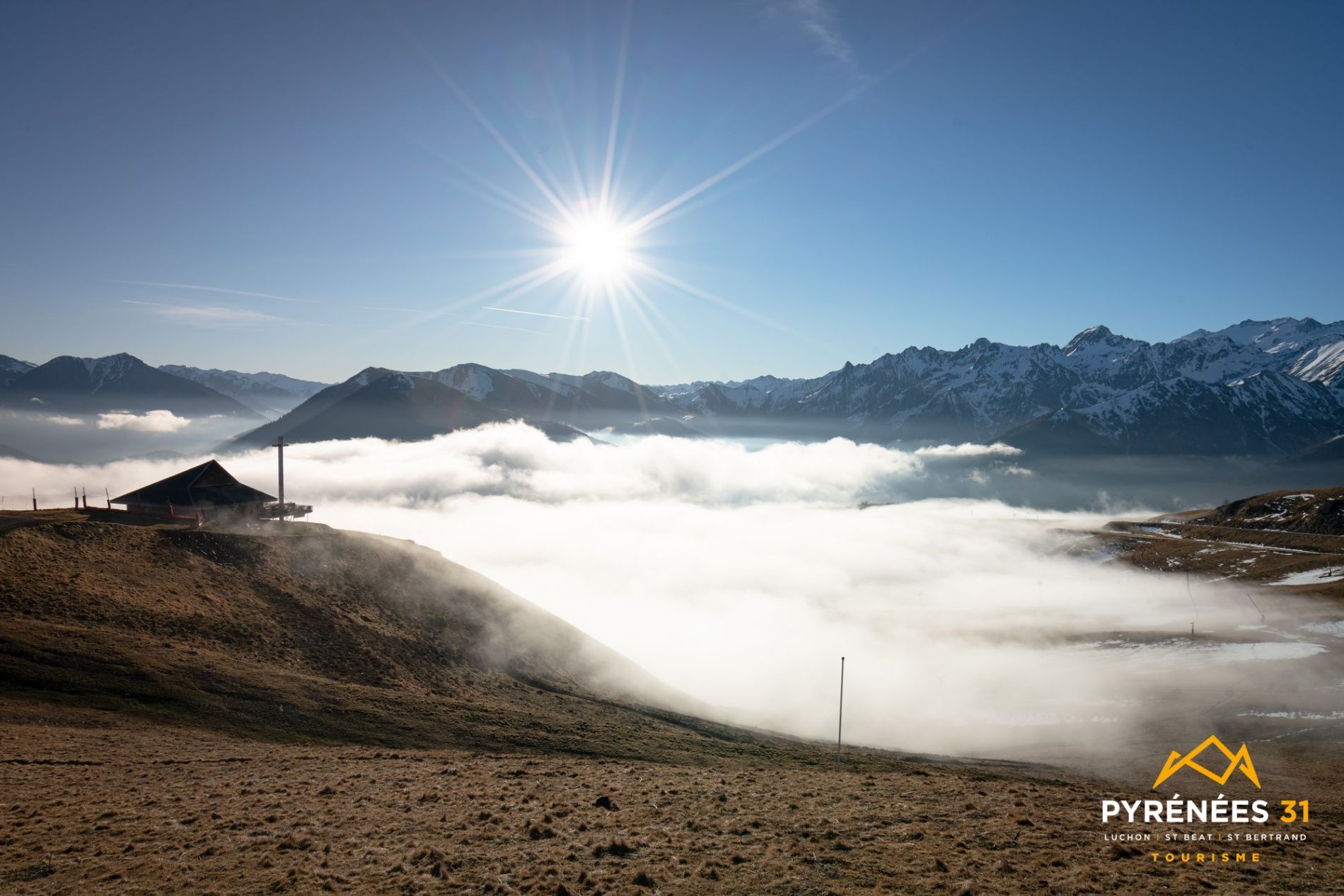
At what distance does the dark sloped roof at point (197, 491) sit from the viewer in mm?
60531

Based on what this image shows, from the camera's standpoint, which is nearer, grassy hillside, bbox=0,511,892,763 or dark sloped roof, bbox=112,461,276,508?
grassy hillside, bbox=0,511,892,763

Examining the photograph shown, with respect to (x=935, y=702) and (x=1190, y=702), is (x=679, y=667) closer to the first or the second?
(x=935, y=702)

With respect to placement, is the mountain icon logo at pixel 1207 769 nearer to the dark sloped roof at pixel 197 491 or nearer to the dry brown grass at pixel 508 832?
the dry brown grass at pixel 508 832

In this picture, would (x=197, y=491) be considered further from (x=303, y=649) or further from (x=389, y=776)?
(x=389, y=776)

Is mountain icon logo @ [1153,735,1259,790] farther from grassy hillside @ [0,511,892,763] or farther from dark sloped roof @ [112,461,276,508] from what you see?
dark sloped roof @ [112,461,276,508]

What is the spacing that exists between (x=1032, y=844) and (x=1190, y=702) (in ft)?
277

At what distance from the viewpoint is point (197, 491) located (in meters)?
62.2

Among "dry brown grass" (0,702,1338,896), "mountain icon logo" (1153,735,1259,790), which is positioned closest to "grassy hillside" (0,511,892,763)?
"dry brown grass" (0,702,1338,896)

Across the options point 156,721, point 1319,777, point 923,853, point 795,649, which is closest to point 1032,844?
point 923,853

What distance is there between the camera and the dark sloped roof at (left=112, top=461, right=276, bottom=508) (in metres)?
60.5

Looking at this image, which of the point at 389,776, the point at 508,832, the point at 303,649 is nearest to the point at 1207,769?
the point at 508,832

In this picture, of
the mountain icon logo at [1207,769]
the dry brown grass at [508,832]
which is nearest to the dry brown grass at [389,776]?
the dry brown grass at [508,832]

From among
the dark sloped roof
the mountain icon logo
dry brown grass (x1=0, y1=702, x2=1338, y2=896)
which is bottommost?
the mountain icon logo

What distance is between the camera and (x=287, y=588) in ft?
170
